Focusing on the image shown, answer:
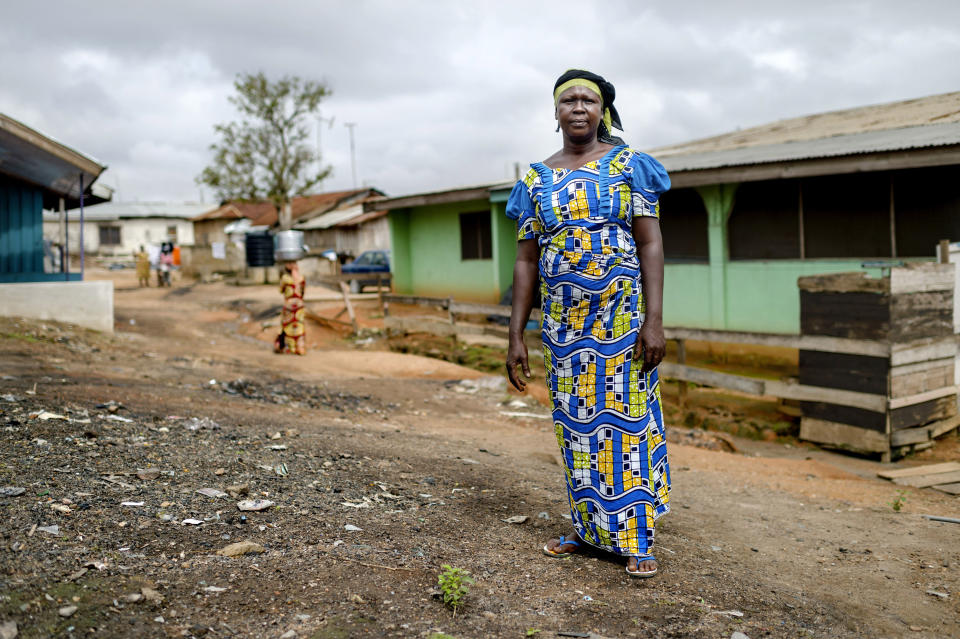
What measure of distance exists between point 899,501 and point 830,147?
613 centimetres

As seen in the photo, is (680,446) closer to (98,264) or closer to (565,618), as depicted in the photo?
(565,618)

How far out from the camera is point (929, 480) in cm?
625

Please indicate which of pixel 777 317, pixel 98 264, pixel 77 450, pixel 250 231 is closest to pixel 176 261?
pixel 250 231

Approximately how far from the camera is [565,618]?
2770mm

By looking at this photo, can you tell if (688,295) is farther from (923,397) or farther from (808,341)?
(923,397)

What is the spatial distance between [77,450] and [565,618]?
3000 millimetres

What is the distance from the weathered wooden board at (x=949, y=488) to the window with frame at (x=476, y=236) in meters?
11.8

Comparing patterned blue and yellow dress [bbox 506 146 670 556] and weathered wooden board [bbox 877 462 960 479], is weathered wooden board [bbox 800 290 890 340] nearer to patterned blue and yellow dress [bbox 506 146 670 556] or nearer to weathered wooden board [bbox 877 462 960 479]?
weathered wooden board [bbox 877 462 960 479]

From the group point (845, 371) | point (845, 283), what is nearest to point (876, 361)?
point (845, 371)

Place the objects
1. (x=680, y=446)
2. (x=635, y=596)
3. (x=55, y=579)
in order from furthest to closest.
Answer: (x=680, y=446), (x=635, y=596), (x=55, y=579)

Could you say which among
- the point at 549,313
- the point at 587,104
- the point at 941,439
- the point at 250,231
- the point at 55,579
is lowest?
the point at 941,439

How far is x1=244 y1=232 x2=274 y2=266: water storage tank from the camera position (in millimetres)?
31047

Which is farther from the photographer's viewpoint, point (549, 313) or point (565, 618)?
point (549, 313)

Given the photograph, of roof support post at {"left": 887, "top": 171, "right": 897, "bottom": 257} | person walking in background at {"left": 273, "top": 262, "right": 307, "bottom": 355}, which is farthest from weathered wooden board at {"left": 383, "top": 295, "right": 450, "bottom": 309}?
roof support post at {"left": 887, "top": 171, "right": 897, "bottom": 257}
